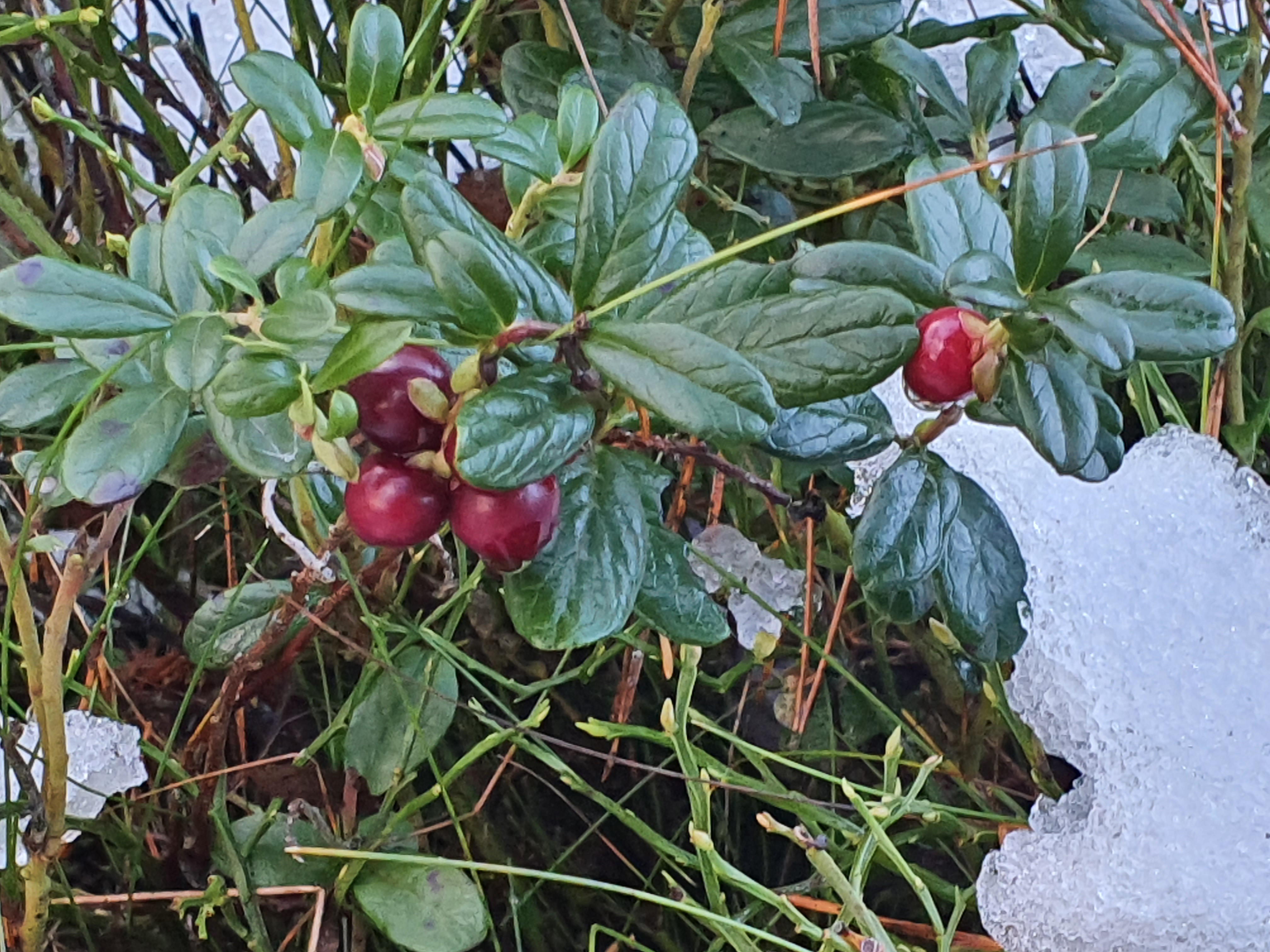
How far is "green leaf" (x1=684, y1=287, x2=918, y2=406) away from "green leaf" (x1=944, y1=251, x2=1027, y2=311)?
33 mm

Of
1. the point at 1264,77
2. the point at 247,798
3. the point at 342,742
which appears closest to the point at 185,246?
the point at 342,742

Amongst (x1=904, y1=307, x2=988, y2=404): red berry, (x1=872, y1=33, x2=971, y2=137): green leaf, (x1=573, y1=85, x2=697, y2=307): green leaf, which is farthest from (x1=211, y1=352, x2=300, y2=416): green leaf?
(x1=872, y1=33, x2=971, y2=137): green leaf

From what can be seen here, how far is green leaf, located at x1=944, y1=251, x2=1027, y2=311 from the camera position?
1.31 feet

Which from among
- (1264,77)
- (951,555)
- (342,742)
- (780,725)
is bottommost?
(780,725)

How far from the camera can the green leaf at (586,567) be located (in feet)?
1.38

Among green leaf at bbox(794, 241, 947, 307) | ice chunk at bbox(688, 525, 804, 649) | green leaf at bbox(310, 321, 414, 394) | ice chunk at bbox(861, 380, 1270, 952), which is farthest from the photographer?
ice chunk at bbox(688, 525, 804, 649)

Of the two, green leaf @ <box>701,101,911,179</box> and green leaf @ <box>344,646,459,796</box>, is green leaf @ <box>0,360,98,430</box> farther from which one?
green leaf @ <box>701,101,911,179</box>

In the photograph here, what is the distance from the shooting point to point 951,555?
503 millimetres

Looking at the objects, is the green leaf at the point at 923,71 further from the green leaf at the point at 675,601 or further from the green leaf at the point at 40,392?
the green leaf at the point at 40,392

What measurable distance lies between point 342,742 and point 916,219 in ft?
1.58

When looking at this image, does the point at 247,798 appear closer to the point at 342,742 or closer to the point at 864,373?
the point at 342,742

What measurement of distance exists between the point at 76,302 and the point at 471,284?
141 mm

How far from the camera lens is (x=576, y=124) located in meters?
0.50

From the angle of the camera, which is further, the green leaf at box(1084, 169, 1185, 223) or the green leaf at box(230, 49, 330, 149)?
the green leaf at box(1084, 169, 1185, 223)
